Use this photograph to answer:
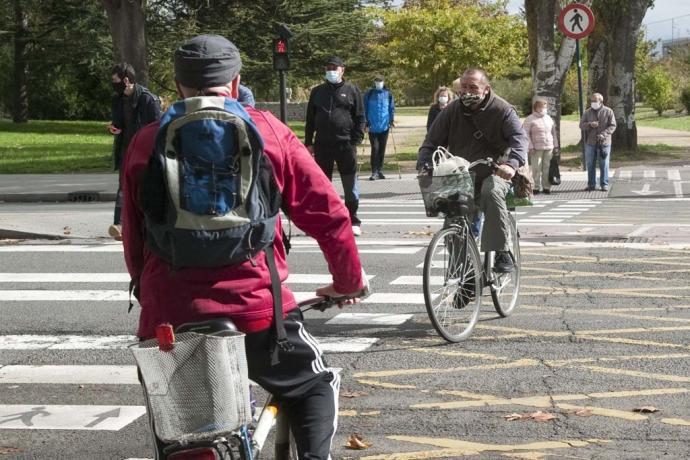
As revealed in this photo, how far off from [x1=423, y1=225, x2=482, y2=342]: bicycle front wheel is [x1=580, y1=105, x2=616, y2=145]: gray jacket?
13274mm

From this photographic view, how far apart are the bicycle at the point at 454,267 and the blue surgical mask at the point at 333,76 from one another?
18.5ft

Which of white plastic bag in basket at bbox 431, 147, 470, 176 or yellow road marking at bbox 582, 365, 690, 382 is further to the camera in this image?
white plastic bag in basket at bbox 431, 147, 470, 176

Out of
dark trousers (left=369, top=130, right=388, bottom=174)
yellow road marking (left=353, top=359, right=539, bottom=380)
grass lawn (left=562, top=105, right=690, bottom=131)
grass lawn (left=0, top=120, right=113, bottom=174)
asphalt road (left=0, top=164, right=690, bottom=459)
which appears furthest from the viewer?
grass lawn (left=562, top=105, right=690, bottom=131)

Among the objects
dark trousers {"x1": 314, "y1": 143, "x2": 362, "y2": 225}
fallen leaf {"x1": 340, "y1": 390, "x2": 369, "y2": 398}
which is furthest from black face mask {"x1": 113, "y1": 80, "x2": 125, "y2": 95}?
fallen leaf {"x1": 340, "y1": 390, "x2": 369, "y2": 398}

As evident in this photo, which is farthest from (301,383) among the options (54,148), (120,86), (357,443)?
(54,148)

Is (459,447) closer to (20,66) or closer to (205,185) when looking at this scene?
(205,185)

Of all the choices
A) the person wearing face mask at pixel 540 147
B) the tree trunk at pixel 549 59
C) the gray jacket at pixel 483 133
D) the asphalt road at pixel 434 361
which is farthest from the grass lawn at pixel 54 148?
the gray jacket at pixel 483 133

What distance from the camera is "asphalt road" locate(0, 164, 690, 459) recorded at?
561 cm

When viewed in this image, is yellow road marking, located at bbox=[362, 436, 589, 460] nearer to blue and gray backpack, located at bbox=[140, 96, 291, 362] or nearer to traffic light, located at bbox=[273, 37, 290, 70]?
blue and gray backpack, located at bbox=[140, 96, 291, 362]

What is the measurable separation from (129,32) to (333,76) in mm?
14606

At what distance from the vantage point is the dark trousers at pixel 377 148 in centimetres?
2331

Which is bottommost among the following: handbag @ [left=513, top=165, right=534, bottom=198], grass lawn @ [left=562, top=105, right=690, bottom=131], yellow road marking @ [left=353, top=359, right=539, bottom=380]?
grass lawn @ [left=562, top=105, right=690, bottom=131]

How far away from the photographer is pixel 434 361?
7211mm

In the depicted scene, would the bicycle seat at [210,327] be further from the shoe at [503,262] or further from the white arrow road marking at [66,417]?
the shoe at [503,262]
